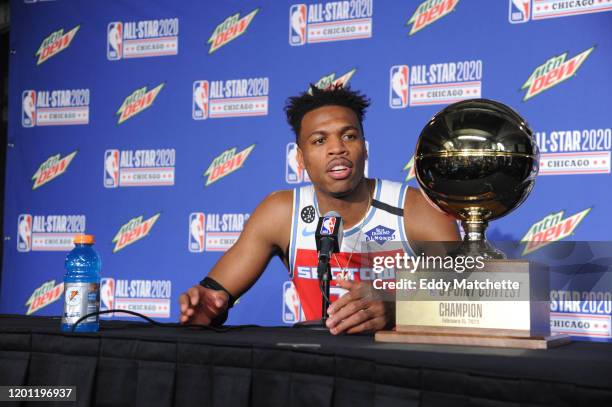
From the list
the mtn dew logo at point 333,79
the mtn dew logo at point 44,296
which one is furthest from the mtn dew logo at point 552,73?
the mtn dew logo at point 44,296

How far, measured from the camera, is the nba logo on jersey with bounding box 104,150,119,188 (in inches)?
138

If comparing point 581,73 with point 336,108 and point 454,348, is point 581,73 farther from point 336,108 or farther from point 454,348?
point 454,348

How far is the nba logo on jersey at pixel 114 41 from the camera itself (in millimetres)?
3561

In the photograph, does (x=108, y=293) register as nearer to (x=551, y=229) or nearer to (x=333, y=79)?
(x=333, y=79)

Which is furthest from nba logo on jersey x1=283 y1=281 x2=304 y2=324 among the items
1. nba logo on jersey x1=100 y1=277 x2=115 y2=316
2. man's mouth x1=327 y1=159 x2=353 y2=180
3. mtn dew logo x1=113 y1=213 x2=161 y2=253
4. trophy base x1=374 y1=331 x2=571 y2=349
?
trophy base x1=374 y1=331 x2=571 y2=349

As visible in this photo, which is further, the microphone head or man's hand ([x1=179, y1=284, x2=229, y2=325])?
man's hand ([x1=179, y1=284, x2=229, y2=325])

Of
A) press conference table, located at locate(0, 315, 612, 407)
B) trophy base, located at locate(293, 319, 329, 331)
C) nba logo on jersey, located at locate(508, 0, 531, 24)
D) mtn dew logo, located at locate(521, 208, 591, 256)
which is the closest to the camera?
press conference table, located at locate(0, 315, 612, 407)

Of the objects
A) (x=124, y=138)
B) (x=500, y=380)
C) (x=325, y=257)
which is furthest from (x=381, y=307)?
(x=124, y=138)

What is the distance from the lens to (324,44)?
3139 millimetres

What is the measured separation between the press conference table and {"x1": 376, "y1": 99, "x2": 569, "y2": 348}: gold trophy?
0.05 meters

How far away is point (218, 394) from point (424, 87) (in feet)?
6.90

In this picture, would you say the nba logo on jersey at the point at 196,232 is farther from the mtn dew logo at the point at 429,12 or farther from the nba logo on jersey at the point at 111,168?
the mtn dew logo at the point at 429,12

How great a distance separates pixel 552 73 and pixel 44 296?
99.9 inches

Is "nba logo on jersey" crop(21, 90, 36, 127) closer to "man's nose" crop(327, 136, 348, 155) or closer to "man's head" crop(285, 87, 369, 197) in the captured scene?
"man's head" crop(285, 87, 369, 197)
